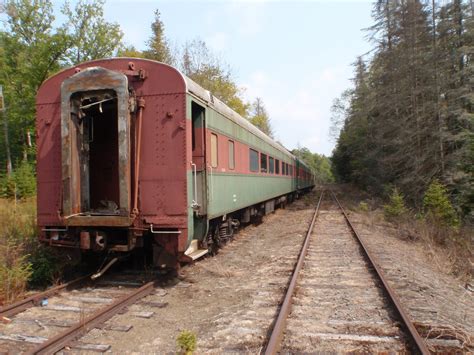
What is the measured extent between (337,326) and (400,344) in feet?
2.40

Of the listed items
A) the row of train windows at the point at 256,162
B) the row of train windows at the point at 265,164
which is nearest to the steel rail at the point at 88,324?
the row of train windows at the point at 256,162

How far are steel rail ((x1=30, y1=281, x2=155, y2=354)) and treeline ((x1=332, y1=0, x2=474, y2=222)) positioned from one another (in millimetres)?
11911

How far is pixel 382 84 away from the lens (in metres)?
21.3

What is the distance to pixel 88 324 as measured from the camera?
14.9 ft

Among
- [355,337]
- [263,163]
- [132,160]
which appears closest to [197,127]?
[132,160]

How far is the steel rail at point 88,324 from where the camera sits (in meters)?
3.92

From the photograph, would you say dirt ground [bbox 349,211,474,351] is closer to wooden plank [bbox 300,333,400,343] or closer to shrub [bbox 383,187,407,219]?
wooden plank [bbox 300,333,400,343]

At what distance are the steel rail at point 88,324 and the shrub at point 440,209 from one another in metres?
10.5

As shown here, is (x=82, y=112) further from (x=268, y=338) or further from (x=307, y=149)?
(x=307, y=149)

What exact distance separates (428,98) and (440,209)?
6.85 metres

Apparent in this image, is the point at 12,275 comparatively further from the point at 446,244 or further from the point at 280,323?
the point at 446,244

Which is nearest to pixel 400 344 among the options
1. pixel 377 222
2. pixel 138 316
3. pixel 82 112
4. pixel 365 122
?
pixel 138 316

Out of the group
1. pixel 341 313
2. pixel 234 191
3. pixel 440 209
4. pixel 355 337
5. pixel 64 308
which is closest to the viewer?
pixel 355 337

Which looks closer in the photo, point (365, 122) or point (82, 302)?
point (82, 302)
